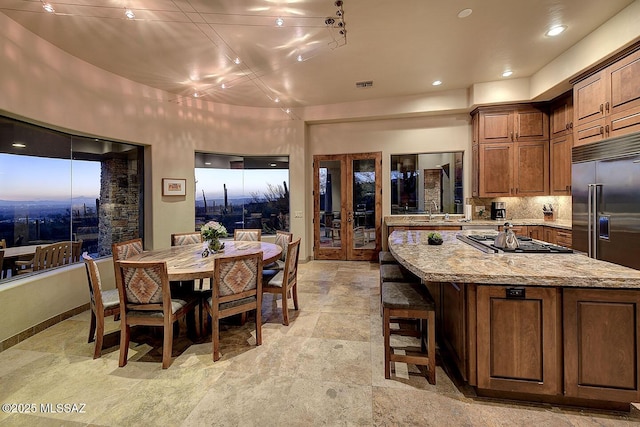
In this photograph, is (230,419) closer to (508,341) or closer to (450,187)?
(508,341)

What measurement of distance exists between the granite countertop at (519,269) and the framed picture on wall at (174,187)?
4.15m

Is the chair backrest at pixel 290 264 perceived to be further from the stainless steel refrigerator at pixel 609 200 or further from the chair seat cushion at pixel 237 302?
the stainless steel refrigerator at pixel 609 200

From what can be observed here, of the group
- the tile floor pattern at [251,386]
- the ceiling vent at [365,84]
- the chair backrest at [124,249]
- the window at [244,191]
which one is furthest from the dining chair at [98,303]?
the ceiling vent at [365,84]

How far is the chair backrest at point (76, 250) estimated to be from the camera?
11.8 ft

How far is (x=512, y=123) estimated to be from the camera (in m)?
4.75

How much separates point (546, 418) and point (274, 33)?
4165mm

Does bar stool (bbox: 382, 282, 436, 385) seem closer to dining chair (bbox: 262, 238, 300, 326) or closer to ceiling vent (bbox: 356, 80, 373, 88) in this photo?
dining chair (bbox: 262, 238, 300, 326)

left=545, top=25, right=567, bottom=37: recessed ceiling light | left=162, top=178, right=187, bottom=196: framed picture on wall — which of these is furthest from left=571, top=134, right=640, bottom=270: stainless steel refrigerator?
left=162, top=178, right=187, bottom=196: framed picture on wall

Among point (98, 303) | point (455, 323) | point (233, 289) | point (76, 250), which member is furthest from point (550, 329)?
point (76, 250)

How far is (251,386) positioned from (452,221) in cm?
448

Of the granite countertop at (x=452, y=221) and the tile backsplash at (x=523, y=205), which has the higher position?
the tile backsplash at (x=523, y=205)

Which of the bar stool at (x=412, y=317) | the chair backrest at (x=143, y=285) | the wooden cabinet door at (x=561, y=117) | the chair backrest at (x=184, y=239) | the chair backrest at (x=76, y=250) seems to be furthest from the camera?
the wooden cabinet door at (x=561, y=117)

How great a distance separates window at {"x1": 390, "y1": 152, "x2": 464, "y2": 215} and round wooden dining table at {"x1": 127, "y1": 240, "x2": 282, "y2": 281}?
3.41 metres

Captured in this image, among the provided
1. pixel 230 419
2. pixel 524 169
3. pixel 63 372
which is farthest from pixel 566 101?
pixel 63 372
